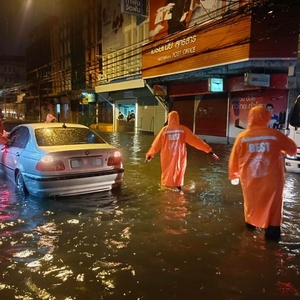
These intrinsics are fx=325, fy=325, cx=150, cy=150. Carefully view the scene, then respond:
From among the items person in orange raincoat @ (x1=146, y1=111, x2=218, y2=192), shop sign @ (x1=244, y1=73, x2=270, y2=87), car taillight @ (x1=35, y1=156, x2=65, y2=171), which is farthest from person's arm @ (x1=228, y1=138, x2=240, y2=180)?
shop sign @ (x1=244, y1=73, x2=270, y2=87)

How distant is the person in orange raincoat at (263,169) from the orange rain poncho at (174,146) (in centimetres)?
228

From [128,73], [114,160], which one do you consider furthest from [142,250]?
[128,73]

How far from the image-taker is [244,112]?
16828 mm

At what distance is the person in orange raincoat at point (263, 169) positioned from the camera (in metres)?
4.04

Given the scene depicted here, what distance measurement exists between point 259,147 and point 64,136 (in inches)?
150

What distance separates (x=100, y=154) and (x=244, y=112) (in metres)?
12.4

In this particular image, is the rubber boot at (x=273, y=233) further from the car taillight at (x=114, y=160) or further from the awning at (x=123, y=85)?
the awning at (x=123, y=85)

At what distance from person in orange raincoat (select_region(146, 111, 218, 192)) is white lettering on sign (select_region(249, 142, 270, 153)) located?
2.41 metres

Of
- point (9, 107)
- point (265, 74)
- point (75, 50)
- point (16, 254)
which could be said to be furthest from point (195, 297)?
point (9, 107)

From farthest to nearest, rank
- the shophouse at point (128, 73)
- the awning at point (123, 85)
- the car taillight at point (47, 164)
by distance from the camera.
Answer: the shophouse at point (128, 73)
the awning at point (123, 85)
the car taillight at point (47, 164)

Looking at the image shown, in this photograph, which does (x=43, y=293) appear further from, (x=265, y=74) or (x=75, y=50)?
(x=75, y=50)

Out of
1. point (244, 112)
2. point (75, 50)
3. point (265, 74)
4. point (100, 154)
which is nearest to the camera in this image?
point (100, 154)

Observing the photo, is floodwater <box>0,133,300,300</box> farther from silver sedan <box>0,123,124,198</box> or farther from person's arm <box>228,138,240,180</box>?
person's arm <box>228,138,240,180</box>

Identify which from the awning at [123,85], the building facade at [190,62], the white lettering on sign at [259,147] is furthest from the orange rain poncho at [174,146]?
the awning at [123,85]
